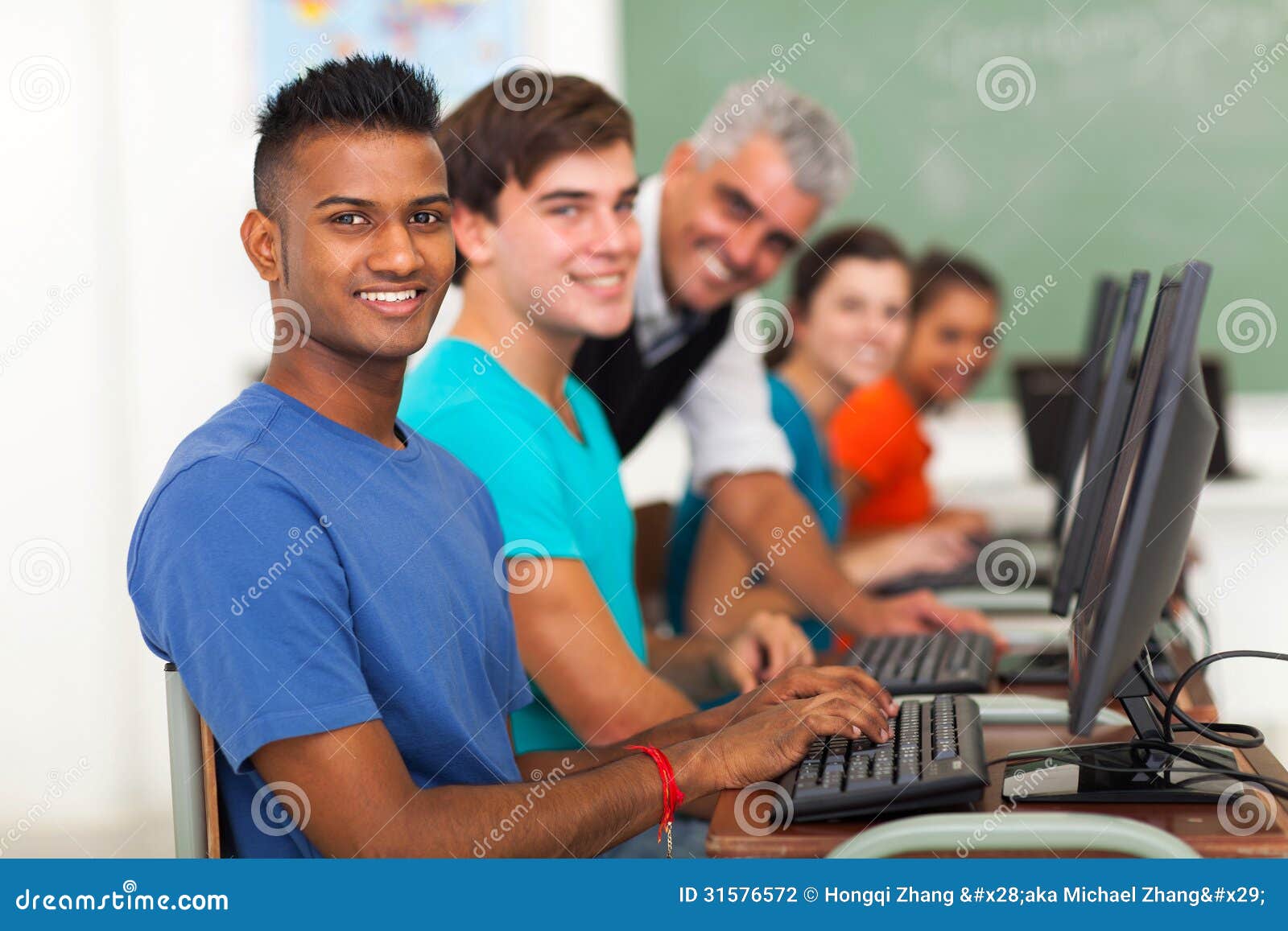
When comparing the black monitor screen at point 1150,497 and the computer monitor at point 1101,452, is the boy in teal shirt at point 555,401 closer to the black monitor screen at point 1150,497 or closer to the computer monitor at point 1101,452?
the computer monitor at point 1101,452

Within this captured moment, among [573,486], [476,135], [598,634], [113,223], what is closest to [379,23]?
[113,223]

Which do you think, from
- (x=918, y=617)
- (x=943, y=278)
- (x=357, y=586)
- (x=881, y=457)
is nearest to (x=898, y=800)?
(x=357, y=586)

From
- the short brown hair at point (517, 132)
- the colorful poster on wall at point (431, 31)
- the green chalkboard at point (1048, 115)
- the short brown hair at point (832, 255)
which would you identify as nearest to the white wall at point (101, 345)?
the colorful poster on wall at point (431, 31)

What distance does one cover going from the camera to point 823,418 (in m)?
2.98

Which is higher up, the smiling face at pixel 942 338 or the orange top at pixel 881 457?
the smiling face at pixel 942 338

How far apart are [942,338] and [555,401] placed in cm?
197

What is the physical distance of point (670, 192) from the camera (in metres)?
2.17

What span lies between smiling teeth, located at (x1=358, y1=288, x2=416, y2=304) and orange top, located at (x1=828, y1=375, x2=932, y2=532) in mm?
2073

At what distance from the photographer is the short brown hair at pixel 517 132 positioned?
1656mm

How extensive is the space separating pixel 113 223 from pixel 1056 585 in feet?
8.40

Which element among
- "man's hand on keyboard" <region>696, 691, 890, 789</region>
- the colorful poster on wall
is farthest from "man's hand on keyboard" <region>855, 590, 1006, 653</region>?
the colorful poster on wall

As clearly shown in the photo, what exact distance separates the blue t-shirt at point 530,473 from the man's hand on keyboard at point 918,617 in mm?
409

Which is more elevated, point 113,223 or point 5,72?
point 5,72

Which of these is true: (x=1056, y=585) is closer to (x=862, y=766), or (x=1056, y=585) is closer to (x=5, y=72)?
(x=862, y=766)
